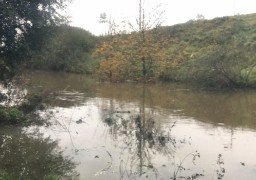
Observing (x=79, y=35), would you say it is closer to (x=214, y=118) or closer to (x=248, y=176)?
(x=214, y=118)

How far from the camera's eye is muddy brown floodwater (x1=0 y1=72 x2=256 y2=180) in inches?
442

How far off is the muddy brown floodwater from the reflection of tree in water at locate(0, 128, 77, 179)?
0.17 meters

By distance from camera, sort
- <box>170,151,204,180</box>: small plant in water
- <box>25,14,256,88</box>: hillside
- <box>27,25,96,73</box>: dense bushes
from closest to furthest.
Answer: <box>170,151,204,180</box>: small plant in water → <box>25,14,256,88</box>: hillside → <box>27,25,96,73</box>: dense bushes

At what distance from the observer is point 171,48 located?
47.0 metres

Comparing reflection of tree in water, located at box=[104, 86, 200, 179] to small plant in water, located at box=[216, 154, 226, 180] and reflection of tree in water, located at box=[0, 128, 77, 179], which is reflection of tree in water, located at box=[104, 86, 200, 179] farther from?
reflection of tree in water, located at box=[0, 128, 77, 179]

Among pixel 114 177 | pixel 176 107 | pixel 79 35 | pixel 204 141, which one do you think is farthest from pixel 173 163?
pixel 79 35

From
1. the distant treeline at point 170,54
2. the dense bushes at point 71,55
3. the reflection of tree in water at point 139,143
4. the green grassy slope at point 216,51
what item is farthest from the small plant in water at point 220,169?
the dense bushes at point 71,55

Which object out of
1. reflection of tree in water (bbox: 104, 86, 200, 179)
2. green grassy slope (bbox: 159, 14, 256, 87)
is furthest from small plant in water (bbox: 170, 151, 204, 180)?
green grassy slope (bbox: 159, 14, 256, 87)

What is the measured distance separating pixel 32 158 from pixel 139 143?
371cm

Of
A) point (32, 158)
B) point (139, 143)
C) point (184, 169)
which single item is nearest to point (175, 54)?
point (139, 143)

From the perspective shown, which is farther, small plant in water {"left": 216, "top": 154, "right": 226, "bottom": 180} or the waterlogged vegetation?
the waterlogged vegetation

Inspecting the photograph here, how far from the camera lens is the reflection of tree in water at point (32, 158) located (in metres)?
10.6

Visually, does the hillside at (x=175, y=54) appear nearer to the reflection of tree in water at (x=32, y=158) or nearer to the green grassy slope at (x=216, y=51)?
the green grassy slope at (x=216, y=51)

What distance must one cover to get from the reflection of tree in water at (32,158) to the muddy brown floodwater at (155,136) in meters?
0.17
